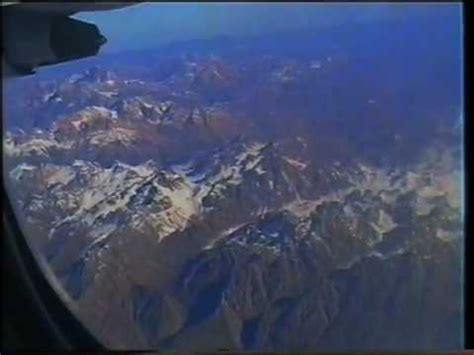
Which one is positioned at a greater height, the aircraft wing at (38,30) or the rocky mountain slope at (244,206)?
the aircraft wing at (38,30)

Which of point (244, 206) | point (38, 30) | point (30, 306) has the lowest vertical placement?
point (30, 306)

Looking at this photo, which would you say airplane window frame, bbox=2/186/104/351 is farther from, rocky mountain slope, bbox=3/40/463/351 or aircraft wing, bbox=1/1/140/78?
aircraft wing, bbox=1/1/140/78

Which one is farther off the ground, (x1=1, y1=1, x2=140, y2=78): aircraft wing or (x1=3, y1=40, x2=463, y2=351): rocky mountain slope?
(x1=1, y1=1, x2=140, y2=78): aircraft wing

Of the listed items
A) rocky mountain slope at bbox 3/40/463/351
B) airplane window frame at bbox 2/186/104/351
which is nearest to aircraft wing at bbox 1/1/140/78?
rocky mountain slope at bbox 3/40/463/351

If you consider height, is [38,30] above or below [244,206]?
above

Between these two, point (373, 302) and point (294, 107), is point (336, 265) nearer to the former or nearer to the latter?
point (373, 302)

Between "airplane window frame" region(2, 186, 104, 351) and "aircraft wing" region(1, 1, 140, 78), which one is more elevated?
"aircraft wing" region(1, 1, 140, 78)

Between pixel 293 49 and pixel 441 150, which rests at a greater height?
pixel 293 49

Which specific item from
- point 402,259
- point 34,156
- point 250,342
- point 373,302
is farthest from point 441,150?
point 34,156

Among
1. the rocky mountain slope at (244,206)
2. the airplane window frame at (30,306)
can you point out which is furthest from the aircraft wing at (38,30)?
the airplane window frame at (30,306)

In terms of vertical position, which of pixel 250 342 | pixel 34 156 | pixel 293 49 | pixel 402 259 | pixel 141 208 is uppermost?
pixel 293 49

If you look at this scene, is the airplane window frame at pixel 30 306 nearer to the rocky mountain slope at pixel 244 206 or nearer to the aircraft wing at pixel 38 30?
the rocky mountain slope at pixel 244 206
